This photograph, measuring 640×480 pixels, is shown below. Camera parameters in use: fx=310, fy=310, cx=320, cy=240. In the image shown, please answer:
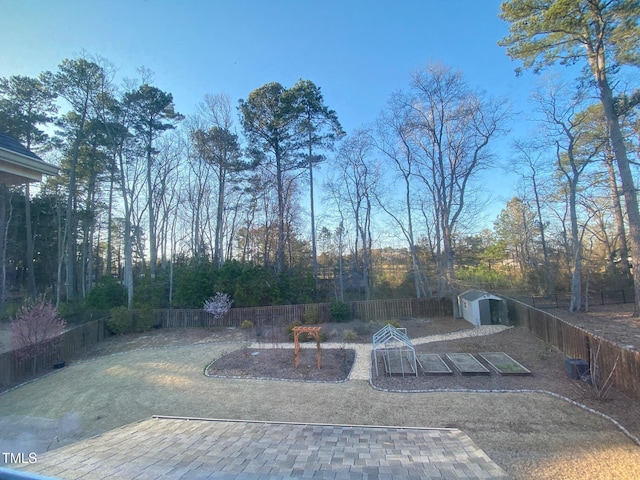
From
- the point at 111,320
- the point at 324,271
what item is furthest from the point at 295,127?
the point at 111,320

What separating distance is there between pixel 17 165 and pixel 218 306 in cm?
1261

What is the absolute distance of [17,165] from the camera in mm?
3293

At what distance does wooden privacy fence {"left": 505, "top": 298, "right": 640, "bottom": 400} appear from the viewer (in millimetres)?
5668

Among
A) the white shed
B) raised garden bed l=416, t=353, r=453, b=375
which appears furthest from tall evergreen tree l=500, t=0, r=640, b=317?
raised garden bed l=416, t=353, r=453, b=375

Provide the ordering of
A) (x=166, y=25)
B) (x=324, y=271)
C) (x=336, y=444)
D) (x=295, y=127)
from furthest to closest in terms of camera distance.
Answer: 1. (x=324, y=271)
2. (x=295, y=127)
3. (x=166, y=25)
4. (x=336, y=444)

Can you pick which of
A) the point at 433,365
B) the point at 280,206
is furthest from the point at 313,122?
the point at 433,365

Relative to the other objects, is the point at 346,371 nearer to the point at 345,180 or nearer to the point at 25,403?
the point at 25,403

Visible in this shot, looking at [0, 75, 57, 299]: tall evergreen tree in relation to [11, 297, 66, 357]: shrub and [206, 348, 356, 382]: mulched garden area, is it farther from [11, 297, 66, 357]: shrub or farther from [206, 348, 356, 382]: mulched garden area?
[206, 348, 356, 382]: mulched garden area

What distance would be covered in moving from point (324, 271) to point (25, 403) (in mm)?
16753

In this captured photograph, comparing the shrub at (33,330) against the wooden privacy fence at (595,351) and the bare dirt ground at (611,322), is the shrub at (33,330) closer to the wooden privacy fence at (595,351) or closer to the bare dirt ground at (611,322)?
the wooden privacy fence at (595,351)

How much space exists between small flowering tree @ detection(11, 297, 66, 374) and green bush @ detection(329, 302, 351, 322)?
34.8 ft

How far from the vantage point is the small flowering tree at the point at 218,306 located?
49.5 ft

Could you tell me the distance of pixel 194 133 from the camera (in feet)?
64.5

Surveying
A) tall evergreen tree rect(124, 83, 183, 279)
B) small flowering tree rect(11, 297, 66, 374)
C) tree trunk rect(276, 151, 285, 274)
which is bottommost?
small flowering tree rect(11, 297, 66, 374)
